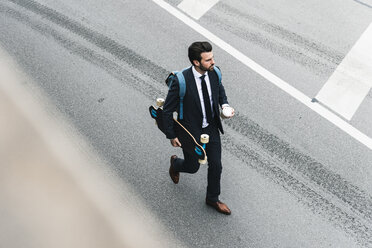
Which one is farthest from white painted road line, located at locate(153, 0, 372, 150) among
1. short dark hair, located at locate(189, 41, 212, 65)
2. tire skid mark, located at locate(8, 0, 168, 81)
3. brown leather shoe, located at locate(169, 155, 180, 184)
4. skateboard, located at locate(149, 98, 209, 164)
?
short dark hair, located at locate(189, 41, 212, 65)

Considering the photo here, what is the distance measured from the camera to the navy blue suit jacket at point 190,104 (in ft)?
13.3

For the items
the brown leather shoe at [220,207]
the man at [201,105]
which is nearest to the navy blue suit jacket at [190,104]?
the man at [201,105]

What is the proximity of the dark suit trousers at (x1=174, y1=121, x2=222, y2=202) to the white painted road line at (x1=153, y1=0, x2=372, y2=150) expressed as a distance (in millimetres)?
2239

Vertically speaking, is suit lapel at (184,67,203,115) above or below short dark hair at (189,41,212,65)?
below

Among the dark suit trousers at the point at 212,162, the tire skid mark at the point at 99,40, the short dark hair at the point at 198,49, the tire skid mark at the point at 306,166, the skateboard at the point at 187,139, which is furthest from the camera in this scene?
the tire skid mark at the point at 99,40

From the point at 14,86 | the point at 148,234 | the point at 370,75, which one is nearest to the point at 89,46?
the point at 14,86

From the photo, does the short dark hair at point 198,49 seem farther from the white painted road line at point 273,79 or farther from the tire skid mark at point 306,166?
the white painted road line at point 273,79

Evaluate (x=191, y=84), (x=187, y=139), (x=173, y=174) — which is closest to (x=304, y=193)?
(x=173, y=174)

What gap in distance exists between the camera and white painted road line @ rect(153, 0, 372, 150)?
5.72 meters

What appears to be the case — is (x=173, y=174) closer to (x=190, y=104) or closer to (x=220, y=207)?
(x=220, y=207)

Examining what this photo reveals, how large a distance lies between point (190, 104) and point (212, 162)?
2.37 feet

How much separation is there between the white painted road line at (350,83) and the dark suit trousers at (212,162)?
2495mm

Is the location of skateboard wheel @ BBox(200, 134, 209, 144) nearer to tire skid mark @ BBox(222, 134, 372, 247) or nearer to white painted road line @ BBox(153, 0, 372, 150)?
tire skid mark @ BBox(222, 134, 372, 247)

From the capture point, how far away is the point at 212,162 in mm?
4410
